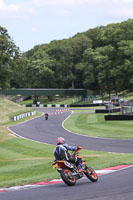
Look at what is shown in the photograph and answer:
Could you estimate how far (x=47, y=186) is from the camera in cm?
1410

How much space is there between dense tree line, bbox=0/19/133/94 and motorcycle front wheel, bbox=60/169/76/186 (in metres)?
67.8

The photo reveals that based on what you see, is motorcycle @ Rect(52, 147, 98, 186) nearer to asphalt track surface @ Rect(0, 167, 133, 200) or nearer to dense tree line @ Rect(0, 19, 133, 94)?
asphalt track surface @ Rect(0, 167, 133, 200)

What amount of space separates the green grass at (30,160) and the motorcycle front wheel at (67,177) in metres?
2.02

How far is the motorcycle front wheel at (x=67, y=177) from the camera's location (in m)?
13.7

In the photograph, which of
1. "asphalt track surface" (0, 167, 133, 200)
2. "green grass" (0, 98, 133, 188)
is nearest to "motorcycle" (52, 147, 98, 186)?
"asphalt track surface" (0, 167, 133, 200)

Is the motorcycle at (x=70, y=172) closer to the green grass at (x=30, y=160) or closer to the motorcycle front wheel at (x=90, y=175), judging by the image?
the motorcycle front wheel at (x=90, y=175)

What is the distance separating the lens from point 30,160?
87.8ft

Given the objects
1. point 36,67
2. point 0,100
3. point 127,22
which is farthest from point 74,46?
point 0,100

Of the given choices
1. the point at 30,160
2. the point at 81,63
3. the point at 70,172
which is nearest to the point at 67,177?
the point at 70,172

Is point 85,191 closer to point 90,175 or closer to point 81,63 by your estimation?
point 90,175

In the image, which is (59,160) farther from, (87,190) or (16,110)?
(16,110)

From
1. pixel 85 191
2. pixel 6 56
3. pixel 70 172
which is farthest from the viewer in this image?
pixel 6 56

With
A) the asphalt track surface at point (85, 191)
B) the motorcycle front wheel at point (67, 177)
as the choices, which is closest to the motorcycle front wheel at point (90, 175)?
the asphalt track surface at point (85, 191)

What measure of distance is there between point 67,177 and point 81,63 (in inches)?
4572
